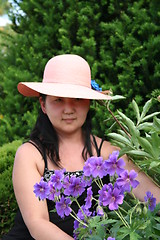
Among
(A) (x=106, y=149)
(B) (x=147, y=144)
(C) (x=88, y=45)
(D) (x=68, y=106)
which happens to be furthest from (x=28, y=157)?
(C) (x=88, y=45)

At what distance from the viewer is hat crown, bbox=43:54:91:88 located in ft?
7.11

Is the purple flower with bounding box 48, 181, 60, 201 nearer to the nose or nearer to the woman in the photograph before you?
the woman

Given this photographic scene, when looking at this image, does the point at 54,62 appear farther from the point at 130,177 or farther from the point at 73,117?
the point at 130,177

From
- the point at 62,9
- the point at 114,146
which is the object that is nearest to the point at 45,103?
the point at 114,146

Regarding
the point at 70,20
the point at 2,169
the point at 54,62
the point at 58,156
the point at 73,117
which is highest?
the point at 70,20

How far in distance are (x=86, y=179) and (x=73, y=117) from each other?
76cm

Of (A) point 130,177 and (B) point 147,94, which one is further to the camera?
(B) point 147,94

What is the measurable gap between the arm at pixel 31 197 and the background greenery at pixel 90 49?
0.59 metres

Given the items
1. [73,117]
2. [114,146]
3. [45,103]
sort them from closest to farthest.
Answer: [73,117] → [45,103] → [114,146]

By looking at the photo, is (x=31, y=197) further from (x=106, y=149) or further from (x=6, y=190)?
(x=6, y=190)

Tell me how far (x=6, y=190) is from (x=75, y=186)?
1.62 meters

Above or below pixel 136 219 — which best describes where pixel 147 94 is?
above

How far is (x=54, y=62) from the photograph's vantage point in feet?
7.25

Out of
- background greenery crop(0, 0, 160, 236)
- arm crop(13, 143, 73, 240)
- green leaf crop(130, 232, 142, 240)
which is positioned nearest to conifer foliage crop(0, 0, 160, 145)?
background greenery crop(0, 0, 160, 236)
